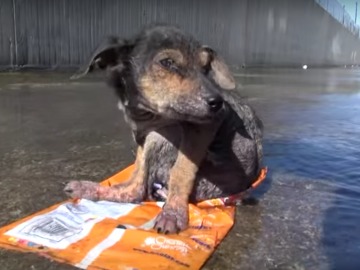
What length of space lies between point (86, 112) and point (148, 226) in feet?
13.3

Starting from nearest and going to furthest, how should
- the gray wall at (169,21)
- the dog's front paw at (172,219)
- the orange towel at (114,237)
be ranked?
the orange towel at (114,237)
the dog's front paw at (172,219)
the gray wall at (169,21)

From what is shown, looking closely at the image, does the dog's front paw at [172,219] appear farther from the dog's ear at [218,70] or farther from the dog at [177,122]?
the dog's ear at [218,70]

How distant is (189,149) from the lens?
9.92 ft

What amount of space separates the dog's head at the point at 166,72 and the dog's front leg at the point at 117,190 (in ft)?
1.63

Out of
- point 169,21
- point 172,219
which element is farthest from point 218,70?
point 169,21

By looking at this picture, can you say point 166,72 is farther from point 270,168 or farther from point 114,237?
point 270,168

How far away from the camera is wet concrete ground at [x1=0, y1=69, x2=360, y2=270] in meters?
2.57

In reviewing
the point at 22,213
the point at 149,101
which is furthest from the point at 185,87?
the point at 22,213

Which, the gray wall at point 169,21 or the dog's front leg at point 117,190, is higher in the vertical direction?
the gray wall at point 169,21

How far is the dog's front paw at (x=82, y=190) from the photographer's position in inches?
128

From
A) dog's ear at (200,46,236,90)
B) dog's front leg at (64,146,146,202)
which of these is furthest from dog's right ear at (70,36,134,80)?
dog's front leg at (64,146,146,202)

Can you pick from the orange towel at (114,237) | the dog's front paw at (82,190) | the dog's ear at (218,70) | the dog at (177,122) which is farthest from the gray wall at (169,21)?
the orange towel at (114,237)

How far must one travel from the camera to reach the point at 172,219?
2.80 m

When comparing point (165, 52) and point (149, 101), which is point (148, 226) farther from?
point (165, 52)
